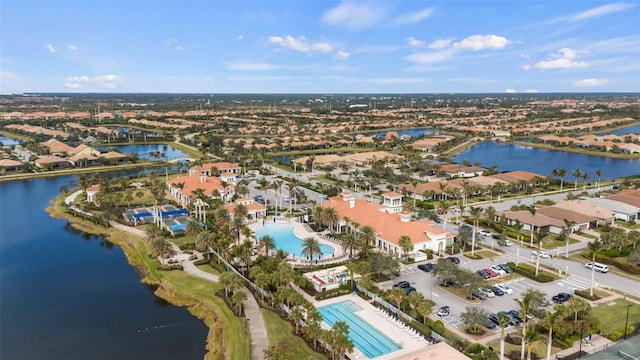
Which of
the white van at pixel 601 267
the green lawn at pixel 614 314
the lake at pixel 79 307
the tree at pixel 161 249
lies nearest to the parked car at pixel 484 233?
the white van at pixel 601 267

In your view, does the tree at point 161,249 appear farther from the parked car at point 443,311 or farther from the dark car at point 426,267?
the parked car at point 443,311

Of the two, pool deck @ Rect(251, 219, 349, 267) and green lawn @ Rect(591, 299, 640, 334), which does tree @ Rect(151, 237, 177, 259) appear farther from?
green lawn @ Rect(591, 299, 640, 334)

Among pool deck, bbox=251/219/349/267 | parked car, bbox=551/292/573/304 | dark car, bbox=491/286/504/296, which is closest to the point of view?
parked car, bbox=551/292/573/304

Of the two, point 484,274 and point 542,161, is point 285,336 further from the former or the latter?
point 542,161

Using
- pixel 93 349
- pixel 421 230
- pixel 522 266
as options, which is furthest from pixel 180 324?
pixel 522 266

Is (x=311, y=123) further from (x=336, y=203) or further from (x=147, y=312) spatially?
(x=147, y=312)

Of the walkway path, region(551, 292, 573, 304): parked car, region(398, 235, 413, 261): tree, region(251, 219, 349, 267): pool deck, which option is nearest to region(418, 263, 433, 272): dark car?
region(398, 235, 413, 261): tree

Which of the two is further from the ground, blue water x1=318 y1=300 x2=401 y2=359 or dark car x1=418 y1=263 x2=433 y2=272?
dark car x1=418 y1=263 x2=433 y2=272
